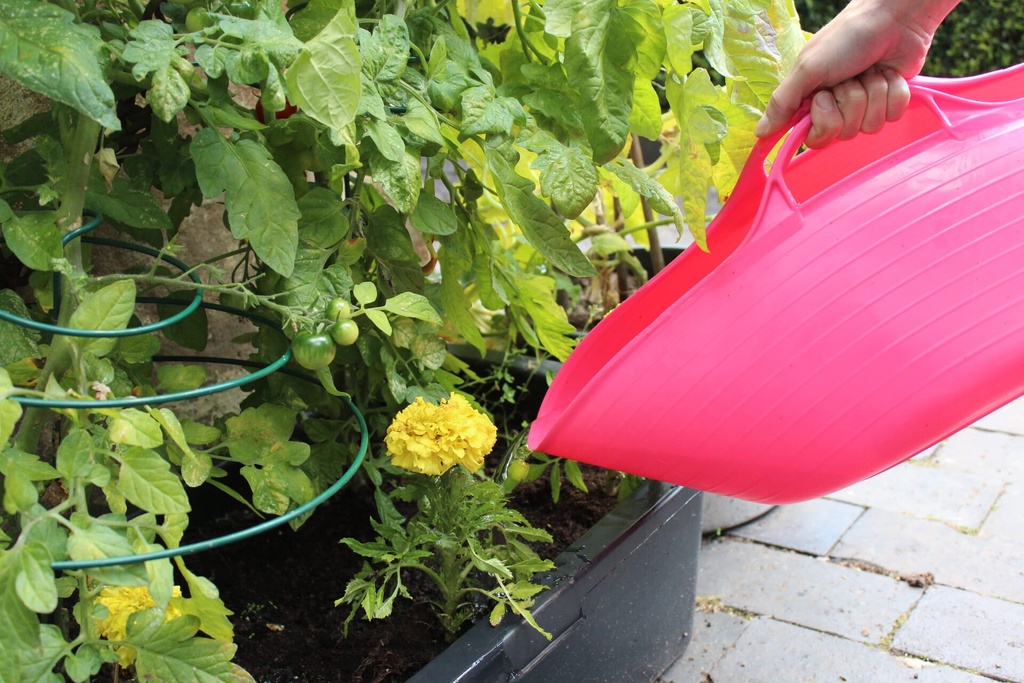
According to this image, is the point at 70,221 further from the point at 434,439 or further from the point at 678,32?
the point at 678,32

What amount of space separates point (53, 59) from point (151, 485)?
311 millimetres

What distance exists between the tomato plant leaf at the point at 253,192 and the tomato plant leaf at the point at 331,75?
16cm

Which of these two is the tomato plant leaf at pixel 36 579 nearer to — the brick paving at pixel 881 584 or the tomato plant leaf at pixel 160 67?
the tomato plant leaf at pixel 160 67

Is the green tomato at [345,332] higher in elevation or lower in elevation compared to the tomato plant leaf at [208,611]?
higher

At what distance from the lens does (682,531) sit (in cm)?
132

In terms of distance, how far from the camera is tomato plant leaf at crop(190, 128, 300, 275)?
31.9 inches

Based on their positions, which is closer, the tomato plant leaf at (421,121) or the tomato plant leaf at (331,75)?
the tomato plant leaf at (331,75)

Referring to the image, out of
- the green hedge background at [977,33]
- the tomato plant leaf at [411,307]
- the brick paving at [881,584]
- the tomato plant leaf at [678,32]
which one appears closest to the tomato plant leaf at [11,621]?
the tomato plant leaf at [411,307]

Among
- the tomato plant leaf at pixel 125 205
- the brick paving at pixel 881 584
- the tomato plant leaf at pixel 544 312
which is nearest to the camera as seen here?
the tomato plant leaf at pixel 125 205

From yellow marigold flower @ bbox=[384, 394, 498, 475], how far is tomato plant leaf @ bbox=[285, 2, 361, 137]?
1.32 ft

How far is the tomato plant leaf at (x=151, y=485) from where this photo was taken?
2.30 ft

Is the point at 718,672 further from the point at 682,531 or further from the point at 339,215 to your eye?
the point at 339,215

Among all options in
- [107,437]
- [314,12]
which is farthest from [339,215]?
[107,437]

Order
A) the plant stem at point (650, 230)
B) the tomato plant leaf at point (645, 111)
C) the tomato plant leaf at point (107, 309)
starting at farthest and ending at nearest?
the plant stem at point (650, 230), the tomato plant leaf at point (645, 111), the tomato plant leaf at point (107, 309)
